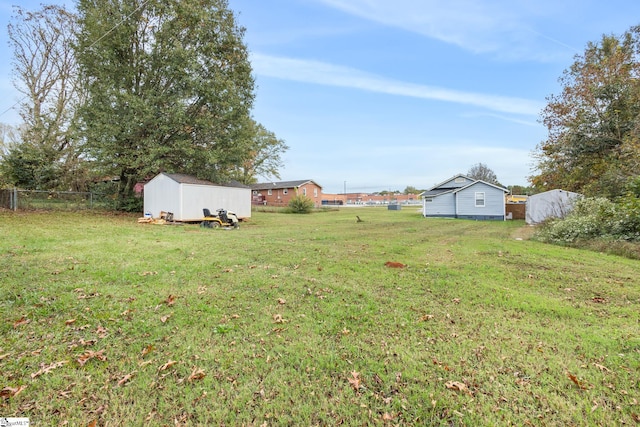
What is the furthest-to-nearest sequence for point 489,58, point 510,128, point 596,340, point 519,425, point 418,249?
point 510,128, point 489,58, point 418,249, point 596,340, point 519,425

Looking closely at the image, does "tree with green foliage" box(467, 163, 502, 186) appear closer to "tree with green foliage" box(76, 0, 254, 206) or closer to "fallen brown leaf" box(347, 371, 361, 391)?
"tree with green foliage" box(76, 0, 254, 206)

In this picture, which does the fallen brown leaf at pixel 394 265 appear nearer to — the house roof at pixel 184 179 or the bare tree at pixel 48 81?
the house roof at pixel 184 179

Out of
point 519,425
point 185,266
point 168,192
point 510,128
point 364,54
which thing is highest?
point 364,54

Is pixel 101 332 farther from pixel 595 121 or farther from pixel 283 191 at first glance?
pixel 283 191

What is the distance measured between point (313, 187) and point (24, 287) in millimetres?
40237

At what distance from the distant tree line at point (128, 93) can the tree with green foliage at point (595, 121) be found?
805 inches

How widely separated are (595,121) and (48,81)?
34347 millimetres

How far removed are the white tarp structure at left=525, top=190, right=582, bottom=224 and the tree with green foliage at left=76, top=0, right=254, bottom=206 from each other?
18.4m

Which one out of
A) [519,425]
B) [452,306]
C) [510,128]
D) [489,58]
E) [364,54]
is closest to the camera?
[519,425]

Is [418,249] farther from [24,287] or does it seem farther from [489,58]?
[489,58]

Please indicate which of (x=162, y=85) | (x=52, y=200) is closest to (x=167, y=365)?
(x=162, y=85)

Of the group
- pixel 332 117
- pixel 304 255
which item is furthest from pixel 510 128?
pixel 304 255

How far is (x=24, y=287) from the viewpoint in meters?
4.17

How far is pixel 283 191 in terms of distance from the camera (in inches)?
1672
